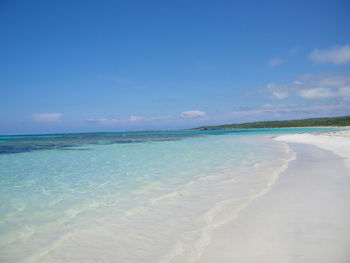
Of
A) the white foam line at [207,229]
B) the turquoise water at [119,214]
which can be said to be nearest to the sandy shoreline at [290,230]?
the white foam line at [207,229]

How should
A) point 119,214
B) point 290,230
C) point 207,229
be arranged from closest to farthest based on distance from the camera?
point 290,230 → point 207,229 → point 119,214

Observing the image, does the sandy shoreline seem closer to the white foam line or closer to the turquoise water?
the white foam line

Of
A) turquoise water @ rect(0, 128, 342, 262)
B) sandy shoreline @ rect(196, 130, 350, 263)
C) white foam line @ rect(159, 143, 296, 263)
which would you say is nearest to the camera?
sandy shoreline @ rect(196, 130, 350, 263)

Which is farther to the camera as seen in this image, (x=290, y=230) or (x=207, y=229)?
(x=207, y=229)

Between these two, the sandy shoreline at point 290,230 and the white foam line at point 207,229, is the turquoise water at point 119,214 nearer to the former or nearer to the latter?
the white foam line at point 207,229

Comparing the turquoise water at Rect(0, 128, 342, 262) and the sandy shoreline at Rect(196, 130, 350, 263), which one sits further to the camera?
the turquoise water at Rect(0, 128, 342, 262)

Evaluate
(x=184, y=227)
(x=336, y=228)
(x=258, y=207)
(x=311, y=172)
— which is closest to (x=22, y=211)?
(x=184, y=227)

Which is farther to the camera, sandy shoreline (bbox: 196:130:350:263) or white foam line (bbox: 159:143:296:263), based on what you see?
white foam line (bbox: 159:143:296:263)

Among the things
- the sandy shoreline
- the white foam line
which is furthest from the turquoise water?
the sandy shoreline

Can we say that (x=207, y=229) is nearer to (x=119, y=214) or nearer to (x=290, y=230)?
(x=290, y=230)

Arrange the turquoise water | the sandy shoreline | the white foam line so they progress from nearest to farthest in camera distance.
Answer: the sandy shoreline → the white foam line → the turquoise water

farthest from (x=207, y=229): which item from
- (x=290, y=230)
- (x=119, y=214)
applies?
(x=119, y=214)

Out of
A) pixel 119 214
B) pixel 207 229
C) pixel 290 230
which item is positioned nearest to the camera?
pixel 290 230

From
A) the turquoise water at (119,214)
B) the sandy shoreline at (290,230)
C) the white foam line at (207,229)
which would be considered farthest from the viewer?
the turquoise water at (119,214)
